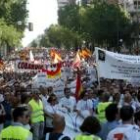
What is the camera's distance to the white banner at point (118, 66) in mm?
16812

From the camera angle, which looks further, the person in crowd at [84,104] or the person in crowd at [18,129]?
the person in crowd at [84,104]

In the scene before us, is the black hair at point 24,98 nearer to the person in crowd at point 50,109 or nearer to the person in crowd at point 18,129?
the person in crowd at point 50,109

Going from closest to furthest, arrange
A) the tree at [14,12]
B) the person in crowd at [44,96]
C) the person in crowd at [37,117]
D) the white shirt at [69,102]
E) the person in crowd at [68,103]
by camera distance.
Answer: the person in crowd at [37,117], the person in crowd at [68,103], the white shirt at [69,102], the person in crowd at [44,96], the tree at [14,12]

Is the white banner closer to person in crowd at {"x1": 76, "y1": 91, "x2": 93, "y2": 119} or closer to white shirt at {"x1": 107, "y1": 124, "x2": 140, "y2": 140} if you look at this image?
person in crowd at {"x1": 76, "y1": 91, "x2": 93, "y2": 119}

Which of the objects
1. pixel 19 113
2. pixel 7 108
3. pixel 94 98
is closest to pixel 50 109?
pixel 94 98

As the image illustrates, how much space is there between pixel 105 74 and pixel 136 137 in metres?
9.17

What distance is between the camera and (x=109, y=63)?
17.3 meters

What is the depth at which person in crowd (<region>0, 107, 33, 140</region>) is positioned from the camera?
7652 mm

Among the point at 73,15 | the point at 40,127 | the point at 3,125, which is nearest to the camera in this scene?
the point at 3,125

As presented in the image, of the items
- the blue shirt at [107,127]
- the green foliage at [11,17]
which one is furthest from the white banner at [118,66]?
the green foliage at [11,17]

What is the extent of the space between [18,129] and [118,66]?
9601 millimetres

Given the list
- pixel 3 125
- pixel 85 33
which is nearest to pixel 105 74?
pixel 3 125

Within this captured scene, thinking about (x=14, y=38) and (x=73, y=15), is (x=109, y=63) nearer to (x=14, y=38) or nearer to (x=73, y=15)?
(x=14, y=38)

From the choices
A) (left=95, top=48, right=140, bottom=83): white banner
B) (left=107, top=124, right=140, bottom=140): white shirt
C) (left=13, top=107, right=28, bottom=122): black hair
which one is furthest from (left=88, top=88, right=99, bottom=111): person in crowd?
(left=107, top=124, right=140, bottom=140): white shirt
